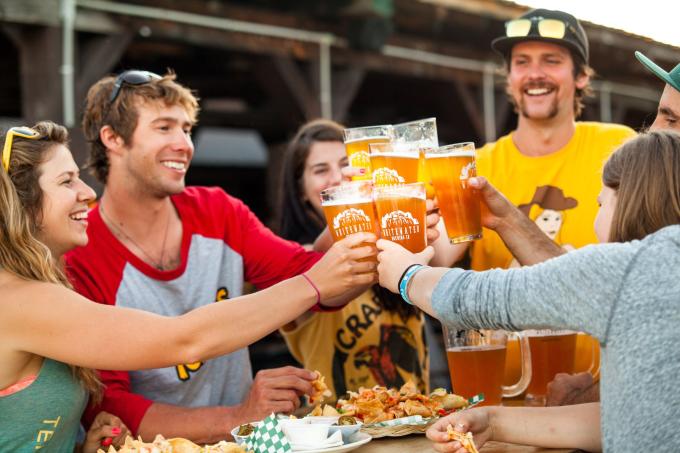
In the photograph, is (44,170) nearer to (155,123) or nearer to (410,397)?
(155,123)

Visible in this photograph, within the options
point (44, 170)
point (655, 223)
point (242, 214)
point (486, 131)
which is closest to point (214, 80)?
point (486, 131)

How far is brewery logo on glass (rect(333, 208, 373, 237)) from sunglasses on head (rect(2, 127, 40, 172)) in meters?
0.91

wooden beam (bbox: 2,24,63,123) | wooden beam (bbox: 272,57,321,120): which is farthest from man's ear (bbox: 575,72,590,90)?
wooden beam (bbox: 272,57,321,120)

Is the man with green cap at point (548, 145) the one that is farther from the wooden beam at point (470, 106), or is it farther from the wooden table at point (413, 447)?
the wooden beam at point (470, 106)

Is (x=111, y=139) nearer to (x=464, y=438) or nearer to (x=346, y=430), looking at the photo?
(x=346, y=430)

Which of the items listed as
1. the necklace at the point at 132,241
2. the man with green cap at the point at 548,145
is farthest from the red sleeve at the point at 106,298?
the man with green cap at the point at 548,145

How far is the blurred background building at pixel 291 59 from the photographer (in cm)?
525

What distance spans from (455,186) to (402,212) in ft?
0.87

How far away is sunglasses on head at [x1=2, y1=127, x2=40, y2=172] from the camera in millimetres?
2273

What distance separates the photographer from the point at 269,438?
6.40ft

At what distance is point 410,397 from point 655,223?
0.90 m

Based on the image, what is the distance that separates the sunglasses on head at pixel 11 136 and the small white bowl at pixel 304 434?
3.43 ft

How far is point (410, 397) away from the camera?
2340mm

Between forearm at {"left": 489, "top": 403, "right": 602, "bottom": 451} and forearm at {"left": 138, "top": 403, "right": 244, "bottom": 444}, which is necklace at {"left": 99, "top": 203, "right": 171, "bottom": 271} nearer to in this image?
forearm at {"left": 138, "top": 403, "right": 244, "bottom": 444}
